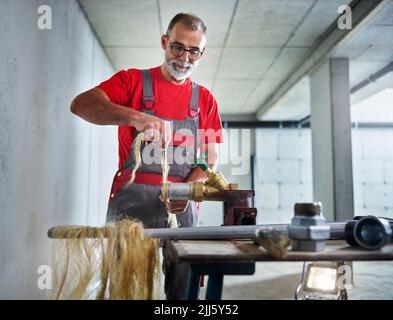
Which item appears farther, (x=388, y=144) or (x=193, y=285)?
(x=388, y=144)

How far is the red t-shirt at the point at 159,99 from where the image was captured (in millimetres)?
2016

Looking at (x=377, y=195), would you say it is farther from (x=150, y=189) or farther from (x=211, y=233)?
(x=211, y=233)

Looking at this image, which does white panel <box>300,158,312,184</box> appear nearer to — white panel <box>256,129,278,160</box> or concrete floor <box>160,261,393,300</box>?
white panel <box>256,129,278,160</box>

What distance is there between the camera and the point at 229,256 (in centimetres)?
89

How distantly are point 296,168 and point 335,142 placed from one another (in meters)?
4.05

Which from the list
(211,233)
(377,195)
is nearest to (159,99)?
(211,233)

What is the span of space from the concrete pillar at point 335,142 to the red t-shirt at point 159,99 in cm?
229

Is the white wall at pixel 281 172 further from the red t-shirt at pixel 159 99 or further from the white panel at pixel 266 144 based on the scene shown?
the red t-shirt at pixel 159 99

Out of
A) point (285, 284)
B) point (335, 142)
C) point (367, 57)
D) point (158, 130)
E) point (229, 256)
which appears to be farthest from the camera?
point (367, 57)

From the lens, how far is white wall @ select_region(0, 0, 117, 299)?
6.06ft

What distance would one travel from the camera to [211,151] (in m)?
2.19

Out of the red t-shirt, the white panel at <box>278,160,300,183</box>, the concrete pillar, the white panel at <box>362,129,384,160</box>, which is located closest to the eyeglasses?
the red t-shirt

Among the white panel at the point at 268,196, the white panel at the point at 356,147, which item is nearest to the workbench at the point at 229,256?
the white panel at the point at 268,196
